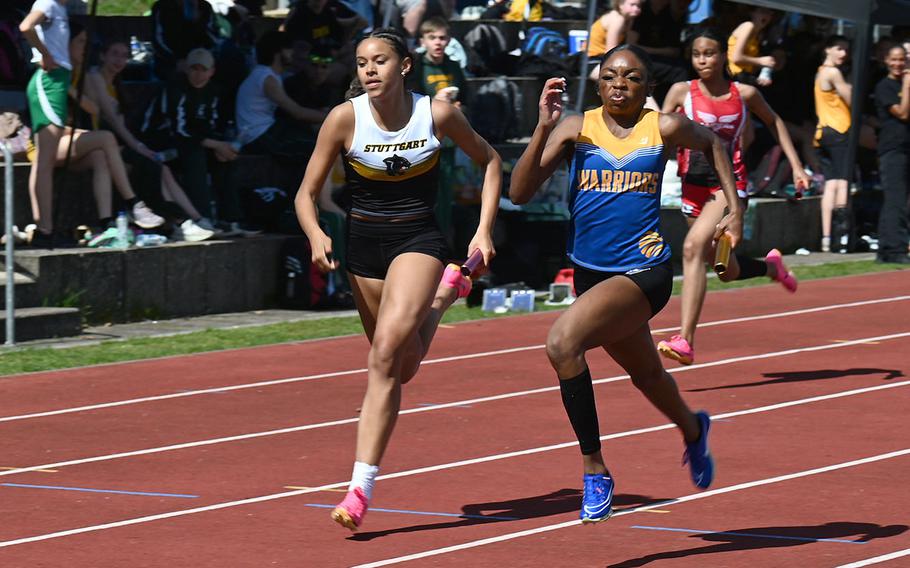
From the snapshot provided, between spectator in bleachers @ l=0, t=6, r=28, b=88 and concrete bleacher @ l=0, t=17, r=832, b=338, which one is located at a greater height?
spectator in bleachers @ l=0, t=6, r=28, b=88

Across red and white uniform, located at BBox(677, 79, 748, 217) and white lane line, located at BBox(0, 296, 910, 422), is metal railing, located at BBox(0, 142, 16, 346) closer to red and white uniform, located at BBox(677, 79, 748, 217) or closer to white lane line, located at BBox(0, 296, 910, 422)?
white lane line, located at BBox(0, 296, 910, 422)

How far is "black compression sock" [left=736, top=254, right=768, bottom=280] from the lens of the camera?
1150 centimetres

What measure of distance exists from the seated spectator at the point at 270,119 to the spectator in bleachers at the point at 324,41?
54 cm

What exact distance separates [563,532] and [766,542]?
0.80m

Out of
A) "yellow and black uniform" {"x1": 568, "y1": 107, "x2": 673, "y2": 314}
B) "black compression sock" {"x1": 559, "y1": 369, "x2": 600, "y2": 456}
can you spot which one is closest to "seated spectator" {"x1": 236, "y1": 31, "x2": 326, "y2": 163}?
"yellow and black uniform" {"x1": 568, "y1": 107, "x2": 673, "y2": 314}

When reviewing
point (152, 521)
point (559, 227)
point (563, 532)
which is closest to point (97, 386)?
point (152, 521)

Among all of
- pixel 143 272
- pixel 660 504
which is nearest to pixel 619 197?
pixel 660 504

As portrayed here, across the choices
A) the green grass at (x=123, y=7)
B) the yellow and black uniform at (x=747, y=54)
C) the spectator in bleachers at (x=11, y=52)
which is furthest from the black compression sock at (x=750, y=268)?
the green grass at (x=123, y=7)

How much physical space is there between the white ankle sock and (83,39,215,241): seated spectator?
8.05 m

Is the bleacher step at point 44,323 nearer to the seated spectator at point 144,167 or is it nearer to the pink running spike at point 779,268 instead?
the seated spectator at point 144,167

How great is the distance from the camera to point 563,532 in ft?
22.9

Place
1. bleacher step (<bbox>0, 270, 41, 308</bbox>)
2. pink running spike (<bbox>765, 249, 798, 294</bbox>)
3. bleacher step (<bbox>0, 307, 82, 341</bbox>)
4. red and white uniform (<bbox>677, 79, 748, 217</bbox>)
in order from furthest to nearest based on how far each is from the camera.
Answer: bleacher step (<bbox>0, 270, 41, 308</bbox>) < bleacher step (<bbox>0, 307, 82, 341</bbox>) < pink running spike (<bbox>765, 249, 798, 294</bbox>) < red and white uniform (<bbox>677, 79, 748, 217</bbox>)

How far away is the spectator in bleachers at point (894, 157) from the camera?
1783 cm

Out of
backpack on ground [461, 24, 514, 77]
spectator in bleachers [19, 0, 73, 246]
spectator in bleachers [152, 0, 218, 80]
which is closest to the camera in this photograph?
spectator in bleachers [19, 0, 73, 246]
